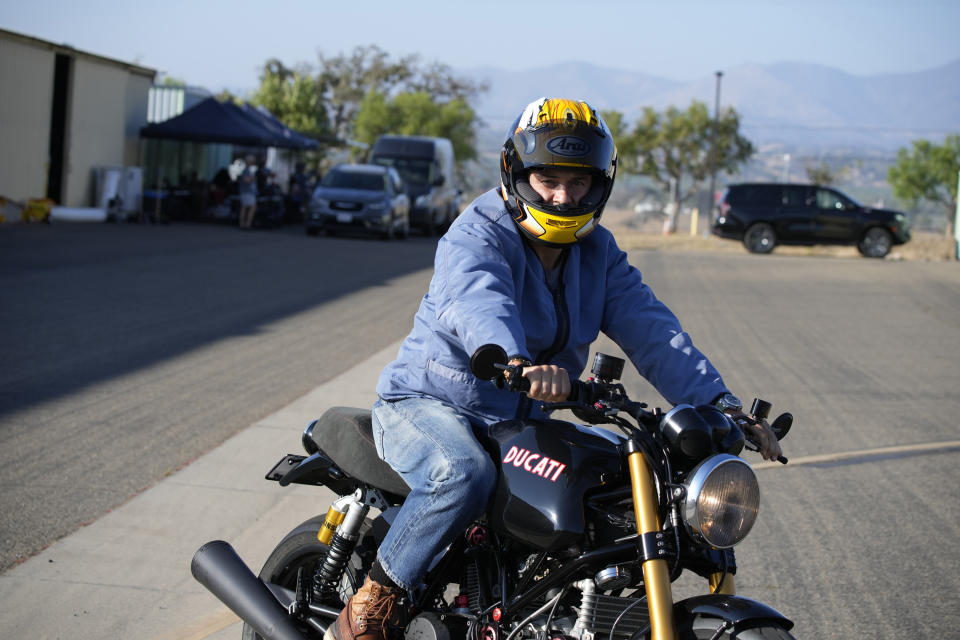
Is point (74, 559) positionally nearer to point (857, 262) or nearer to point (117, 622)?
point (117, 622)

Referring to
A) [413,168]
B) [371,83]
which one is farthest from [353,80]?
[413,168]

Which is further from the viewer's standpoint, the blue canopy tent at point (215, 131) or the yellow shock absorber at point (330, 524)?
the blue canopy tent at point (215, 131)

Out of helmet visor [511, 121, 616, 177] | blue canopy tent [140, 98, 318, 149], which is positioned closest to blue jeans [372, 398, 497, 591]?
helmet visor [511, 121, 616, 177]

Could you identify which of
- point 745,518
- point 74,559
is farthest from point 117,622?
point 745,518

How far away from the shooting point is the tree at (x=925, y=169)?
6081cm

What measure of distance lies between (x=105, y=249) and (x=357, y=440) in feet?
59.2

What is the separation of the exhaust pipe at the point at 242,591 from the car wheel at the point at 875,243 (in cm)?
3035

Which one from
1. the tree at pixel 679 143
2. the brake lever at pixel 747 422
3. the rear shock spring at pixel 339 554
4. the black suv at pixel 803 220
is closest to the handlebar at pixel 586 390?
the brake lever at pixel 747 422

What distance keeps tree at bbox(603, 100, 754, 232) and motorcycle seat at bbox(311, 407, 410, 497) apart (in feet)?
215

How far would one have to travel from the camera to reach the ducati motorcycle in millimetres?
2662

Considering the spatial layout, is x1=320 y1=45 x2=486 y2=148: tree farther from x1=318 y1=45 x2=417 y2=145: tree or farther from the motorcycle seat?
the motorcycle seat

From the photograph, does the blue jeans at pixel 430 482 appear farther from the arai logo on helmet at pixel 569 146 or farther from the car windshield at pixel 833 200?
the car windshield at pixel 833 200

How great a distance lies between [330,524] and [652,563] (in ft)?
4.17

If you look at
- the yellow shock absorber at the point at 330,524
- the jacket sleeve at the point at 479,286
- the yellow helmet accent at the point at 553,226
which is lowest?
the yellow shock absorber at the point at 330,524
